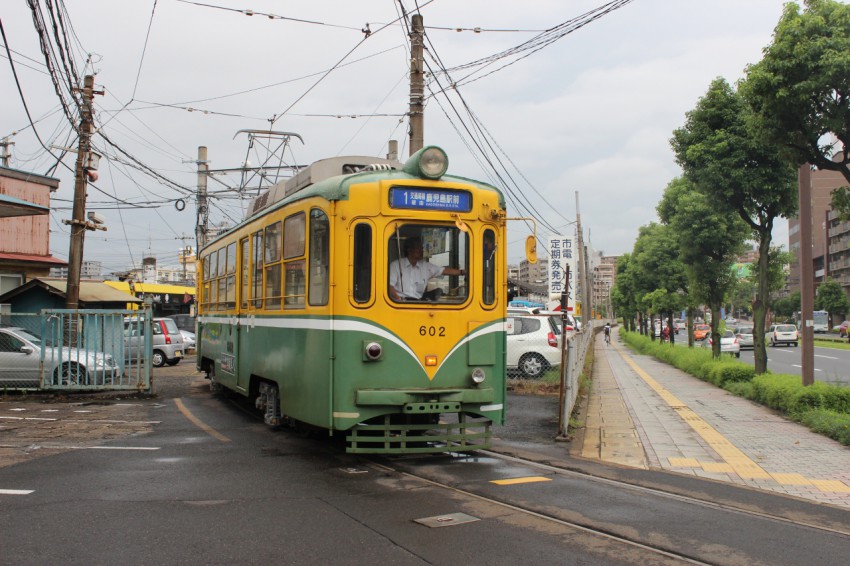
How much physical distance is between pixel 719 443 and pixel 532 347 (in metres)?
7.06

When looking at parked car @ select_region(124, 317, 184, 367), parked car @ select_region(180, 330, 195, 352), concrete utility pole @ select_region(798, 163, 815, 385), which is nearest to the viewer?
concrete utility pole @ select_region(798, 163, 815, 385)

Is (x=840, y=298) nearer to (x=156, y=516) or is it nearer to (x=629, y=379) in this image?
(x=629, y=379)

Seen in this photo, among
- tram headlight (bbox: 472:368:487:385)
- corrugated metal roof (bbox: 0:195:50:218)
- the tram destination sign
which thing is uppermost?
corrugated metal roof (bbox: 0:195:50:218)

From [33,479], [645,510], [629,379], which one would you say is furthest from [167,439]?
[629,379]

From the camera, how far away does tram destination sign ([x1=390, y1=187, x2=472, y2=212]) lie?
23.3 feet

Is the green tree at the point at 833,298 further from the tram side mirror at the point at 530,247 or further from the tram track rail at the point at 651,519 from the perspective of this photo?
the tram track rail at the point at 651,519

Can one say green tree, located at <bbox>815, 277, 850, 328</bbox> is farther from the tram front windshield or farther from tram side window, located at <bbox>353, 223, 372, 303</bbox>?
tram side window, located at <bbox>353, 223, 372, 303</bbox>

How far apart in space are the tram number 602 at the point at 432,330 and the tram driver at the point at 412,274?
0.31m

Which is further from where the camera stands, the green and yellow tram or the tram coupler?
the tram coupler

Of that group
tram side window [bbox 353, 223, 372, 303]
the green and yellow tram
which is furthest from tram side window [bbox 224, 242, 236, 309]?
tram side window [bbox 353, 223, 372, 303]

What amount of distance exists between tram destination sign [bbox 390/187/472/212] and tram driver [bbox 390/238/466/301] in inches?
14.8

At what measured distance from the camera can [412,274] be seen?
7.18 metres

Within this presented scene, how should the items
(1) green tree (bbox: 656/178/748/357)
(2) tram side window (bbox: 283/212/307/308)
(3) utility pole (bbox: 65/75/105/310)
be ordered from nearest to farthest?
(2) tram side window (bbox: 283/212/307/308) < (3) utility pole (bbox: 65/75/105/310) < (1) green tree (bbox: 656/178/748/357)

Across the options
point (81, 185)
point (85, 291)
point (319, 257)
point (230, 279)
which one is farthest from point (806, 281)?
point (85, 291)
